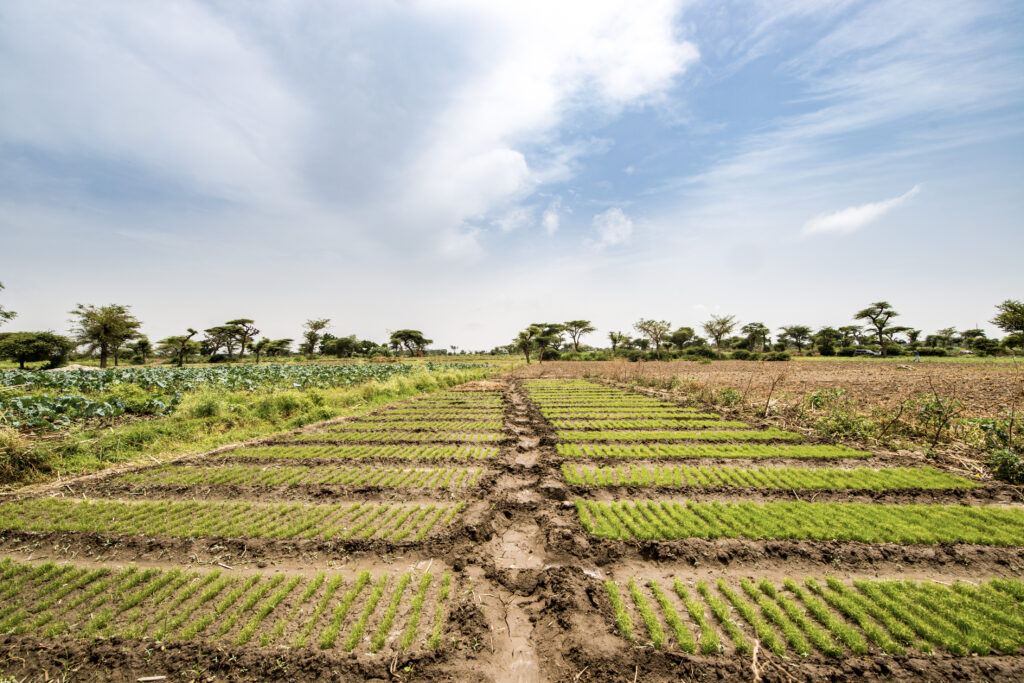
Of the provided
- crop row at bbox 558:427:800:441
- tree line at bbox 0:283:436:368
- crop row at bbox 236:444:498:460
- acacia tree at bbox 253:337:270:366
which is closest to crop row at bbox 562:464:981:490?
crop row at bbox 558:427:800:441

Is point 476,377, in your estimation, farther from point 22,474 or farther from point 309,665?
point 309,665

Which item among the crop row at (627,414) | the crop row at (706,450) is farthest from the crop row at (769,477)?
the crop row at (627,414)

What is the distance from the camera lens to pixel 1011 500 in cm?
599

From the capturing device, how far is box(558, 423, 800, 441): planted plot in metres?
9.68

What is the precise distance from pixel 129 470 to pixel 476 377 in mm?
21136

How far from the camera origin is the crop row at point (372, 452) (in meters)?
8.47

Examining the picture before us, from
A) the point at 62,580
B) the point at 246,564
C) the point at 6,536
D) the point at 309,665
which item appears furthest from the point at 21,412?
the point at 309,665

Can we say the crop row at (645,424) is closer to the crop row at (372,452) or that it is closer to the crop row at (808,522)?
the crop row at (372,452)

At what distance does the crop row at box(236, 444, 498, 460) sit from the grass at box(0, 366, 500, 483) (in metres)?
1.75

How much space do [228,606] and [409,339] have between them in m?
66.7

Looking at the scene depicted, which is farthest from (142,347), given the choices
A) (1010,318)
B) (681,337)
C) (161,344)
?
(1010,318)

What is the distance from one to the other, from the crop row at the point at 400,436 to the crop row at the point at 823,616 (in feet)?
21.4

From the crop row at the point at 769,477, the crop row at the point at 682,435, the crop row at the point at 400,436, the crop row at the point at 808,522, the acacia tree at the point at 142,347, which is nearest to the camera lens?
the crop row at the point at 808,522

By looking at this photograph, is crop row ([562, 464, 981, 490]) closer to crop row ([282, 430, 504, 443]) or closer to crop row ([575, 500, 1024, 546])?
crop row ([575, 500, 1024, 546])
